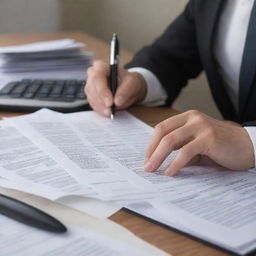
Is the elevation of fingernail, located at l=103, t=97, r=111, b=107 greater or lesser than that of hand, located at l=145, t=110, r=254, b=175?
lesser

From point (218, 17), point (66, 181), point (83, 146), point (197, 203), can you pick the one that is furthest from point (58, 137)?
point (218, 17)

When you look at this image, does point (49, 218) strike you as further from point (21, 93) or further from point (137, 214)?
point (21, 93)

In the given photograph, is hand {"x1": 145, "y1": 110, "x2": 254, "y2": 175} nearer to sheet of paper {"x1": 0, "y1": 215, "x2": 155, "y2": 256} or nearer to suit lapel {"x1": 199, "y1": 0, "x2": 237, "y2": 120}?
sheet of paper {"x1": 0, "y1": 215, "x2": 155, "y2": 256}

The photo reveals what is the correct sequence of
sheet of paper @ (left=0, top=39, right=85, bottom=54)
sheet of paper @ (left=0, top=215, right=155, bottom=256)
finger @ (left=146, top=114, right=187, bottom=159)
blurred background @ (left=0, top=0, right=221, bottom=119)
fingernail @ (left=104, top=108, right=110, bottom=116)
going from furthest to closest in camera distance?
1. blurred background @ (left=0, top=0, right=221, bottom=119)
2. sheet of paper @ (left=0, top=39, right=85, bottom=54)
3. fingernail @ (left=104, top=108, right=110, bottom=116)
4. finger @ (left=146, top=114, right=187, bottom=159)
5. sheet of paper @ (left=0, top=215, right=155, bottom=256)

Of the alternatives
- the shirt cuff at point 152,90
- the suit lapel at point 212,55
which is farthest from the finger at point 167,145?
the suit lapel at point 212,55

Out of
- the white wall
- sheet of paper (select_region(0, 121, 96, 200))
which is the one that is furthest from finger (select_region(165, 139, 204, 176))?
the white wall

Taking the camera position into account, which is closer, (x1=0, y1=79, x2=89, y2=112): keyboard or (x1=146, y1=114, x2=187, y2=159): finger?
(x1=146, y1=114, x2=187, y2=159): finger

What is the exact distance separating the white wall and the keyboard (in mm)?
1323

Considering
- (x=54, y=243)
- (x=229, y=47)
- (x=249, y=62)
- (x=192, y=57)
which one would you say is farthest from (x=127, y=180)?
(x=192, y=57)

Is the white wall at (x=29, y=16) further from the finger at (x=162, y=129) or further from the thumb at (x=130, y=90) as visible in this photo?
the finger at (x=162, y=129)

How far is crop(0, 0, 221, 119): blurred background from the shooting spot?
2.02 m

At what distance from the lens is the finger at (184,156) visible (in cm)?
60

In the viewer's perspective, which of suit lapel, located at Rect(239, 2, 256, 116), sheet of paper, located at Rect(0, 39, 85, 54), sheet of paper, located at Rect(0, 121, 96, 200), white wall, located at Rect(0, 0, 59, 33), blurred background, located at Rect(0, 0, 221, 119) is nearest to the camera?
sheet of paper, located at Rect(0, 121, 96, 200)

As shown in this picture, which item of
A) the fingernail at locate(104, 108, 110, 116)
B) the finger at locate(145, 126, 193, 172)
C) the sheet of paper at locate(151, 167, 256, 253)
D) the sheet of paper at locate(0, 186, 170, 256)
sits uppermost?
the finger at locate(145, 126, 193, 172)
